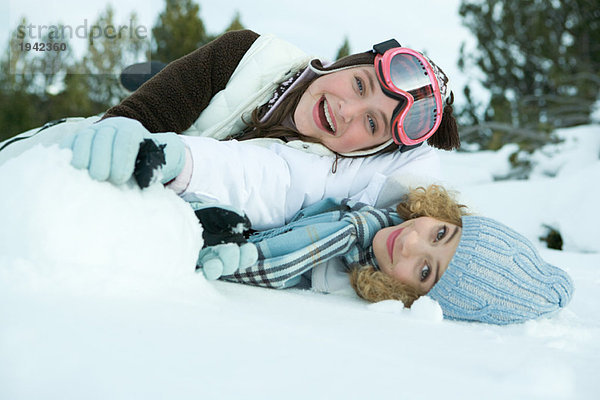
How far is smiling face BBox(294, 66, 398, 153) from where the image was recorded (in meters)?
1.64

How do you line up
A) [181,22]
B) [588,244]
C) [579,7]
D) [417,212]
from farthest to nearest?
[181,22] < [579,7] < [588,244] < [417,212]

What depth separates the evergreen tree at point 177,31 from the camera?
1484 cm

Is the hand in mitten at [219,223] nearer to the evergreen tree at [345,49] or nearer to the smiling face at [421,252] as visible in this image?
the smiling face at [421,252]

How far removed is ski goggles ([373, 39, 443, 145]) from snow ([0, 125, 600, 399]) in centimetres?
68

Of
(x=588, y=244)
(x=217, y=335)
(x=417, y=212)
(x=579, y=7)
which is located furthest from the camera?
(x=579, y=7)

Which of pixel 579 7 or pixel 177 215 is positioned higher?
pixel 579 7

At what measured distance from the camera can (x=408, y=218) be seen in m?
1.55

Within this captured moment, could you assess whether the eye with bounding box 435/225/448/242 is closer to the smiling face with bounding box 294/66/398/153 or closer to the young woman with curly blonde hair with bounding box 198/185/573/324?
the young woman with curly blonde hair with bounding box 198/185/573/324

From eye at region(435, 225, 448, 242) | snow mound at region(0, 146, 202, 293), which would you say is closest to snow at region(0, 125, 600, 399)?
snow mound at region(0, 146, 202, 293)

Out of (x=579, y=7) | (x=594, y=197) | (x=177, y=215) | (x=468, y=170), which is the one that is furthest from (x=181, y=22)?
(x=177, y=215)

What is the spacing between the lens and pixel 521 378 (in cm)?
74

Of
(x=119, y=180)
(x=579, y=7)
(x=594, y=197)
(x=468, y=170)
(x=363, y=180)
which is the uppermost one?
(x=579, y=7)

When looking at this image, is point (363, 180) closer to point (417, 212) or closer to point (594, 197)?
point (417, 212)

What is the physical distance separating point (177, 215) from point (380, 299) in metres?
0.60
